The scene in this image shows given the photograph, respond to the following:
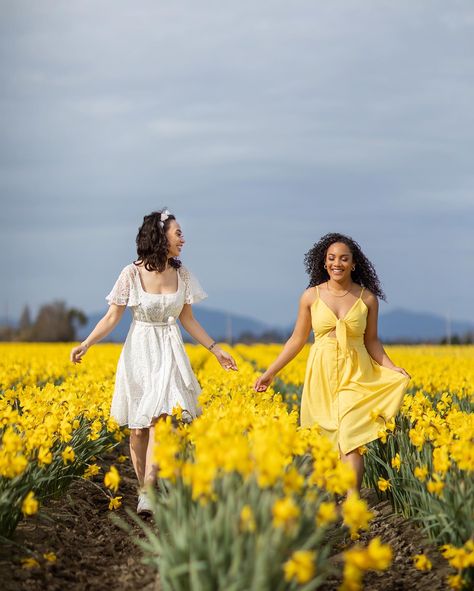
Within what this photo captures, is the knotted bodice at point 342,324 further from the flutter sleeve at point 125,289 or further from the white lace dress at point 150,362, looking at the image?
the flutter sleeve at point 125,289

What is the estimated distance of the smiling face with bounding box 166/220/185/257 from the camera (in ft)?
23.0

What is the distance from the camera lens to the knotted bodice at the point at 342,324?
6.63m

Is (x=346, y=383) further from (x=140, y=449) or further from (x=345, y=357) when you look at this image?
(x=140, y=449)

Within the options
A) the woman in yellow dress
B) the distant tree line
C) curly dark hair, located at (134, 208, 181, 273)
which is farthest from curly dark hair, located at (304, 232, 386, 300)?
the distant tree line

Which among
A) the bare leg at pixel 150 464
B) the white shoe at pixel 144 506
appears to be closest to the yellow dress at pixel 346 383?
the bare leg at pixel 150 464

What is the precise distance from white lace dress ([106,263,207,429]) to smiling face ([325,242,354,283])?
1.21 m

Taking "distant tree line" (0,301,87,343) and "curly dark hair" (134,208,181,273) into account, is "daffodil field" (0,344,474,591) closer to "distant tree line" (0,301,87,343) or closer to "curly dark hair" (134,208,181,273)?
"curly dark hair" (134,208,181,273)

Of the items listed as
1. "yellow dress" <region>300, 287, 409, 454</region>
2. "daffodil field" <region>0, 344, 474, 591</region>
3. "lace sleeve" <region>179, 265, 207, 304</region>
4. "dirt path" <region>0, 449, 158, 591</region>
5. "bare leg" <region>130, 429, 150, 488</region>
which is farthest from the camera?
"lace sleeve" <region>179, 265, 207, 304</region>

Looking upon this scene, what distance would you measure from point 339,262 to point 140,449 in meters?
2.20

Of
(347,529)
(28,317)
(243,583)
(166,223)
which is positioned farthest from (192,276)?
(28,317)

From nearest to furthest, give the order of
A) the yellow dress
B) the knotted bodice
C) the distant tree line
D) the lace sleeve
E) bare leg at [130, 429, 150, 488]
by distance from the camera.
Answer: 1. the yellow dress
2. the knotted bodice
3. bare leg at [130, 429, 150, 488]
4. the lace sleeve
5. the distant tree line

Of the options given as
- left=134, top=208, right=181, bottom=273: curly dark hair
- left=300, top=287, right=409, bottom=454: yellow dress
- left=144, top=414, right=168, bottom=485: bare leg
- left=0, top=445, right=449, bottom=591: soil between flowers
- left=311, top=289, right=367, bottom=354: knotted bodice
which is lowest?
left=0, top=445, right=449, bottom=591: soil between flowers

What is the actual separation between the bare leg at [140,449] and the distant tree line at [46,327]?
47.9m

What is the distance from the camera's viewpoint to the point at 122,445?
10773 millimetres
